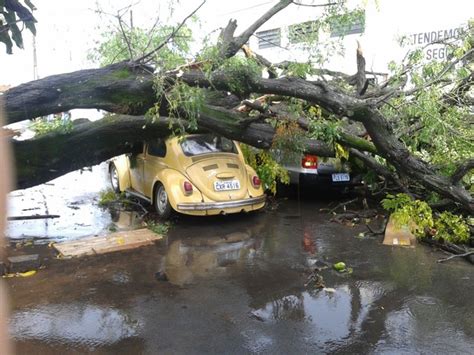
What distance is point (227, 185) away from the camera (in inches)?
339

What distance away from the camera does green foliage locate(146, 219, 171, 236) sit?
8086 mm

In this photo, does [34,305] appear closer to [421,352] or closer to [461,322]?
[421,352]

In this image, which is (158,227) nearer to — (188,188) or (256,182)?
(188,188)

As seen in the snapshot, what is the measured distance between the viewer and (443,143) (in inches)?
299

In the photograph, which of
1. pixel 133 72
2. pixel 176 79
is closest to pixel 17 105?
pixel 133 72

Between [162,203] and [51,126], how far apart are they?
7.80 feet

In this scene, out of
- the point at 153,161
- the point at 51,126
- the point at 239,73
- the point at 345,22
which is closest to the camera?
the point at 239,73

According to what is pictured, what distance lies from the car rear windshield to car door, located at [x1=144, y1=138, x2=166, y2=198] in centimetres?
47

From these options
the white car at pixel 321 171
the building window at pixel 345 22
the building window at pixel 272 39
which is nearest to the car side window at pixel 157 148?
the white car at pixel 321 171

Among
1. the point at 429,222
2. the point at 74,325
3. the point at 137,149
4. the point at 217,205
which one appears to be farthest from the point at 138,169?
the point at 429,222

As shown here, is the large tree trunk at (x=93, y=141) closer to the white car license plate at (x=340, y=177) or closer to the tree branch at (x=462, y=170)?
the white car license plate at (x=340, y=177)

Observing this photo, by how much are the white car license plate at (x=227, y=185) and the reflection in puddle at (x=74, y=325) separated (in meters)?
3.75

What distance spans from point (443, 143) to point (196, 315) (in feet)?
16.2

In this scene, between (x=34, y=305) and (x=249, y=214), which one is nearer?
(x=34, y=305)
